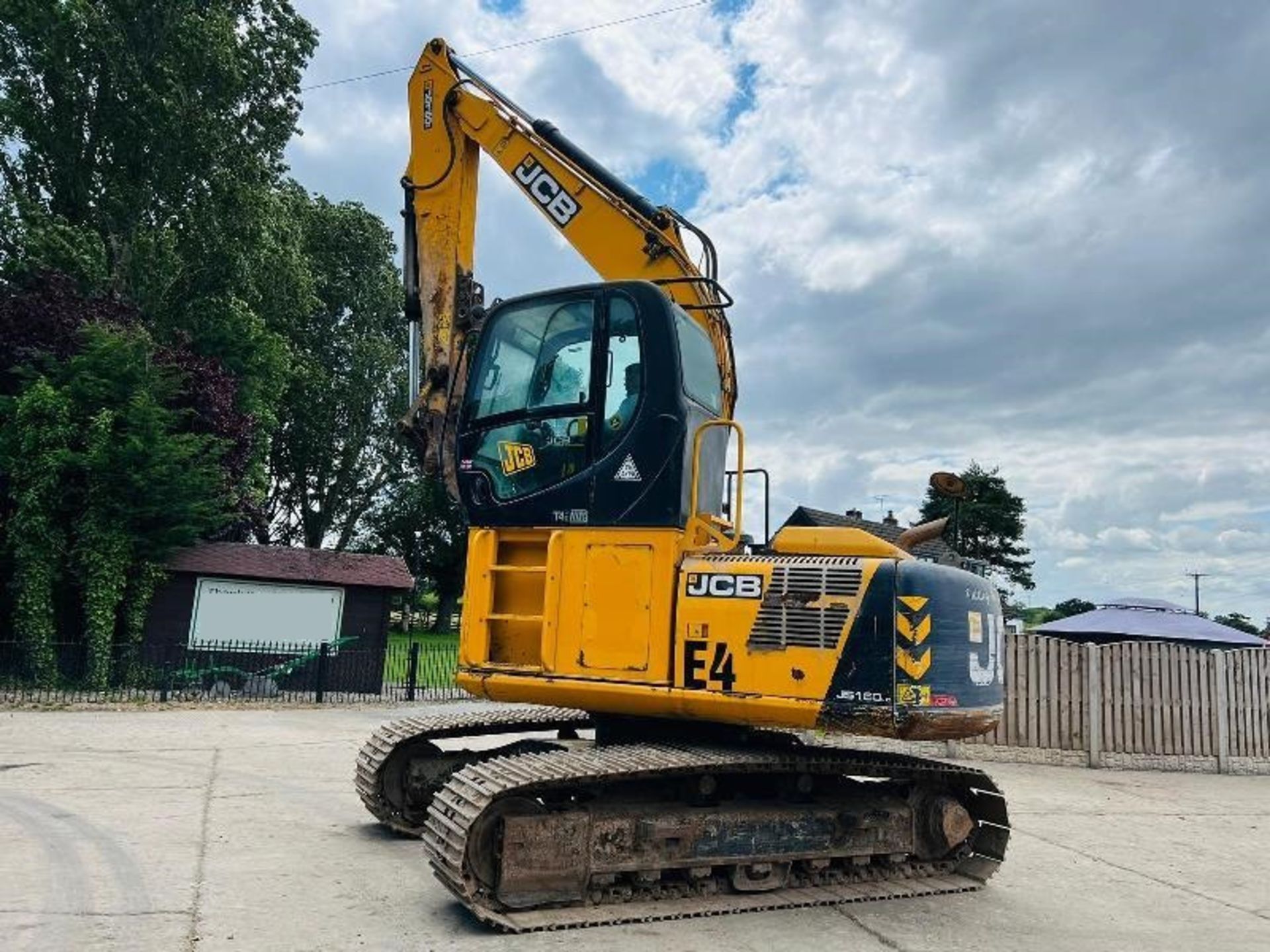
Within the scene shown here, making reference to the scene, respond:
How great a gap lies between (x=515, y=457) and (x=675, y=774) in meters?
2.05

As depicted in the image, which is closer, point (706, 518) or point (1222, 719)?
point (706, 518)

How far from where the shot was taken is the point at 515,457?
5977mm

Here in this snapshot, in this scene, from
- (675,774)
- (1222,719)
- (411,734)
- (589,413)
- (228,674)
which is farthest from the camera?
(228,674)

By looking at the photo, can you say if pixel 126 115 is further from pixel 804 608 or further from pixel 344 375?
pixel 804 608

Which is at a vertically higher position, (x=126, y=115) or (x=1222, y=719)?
(x=126, y=115)

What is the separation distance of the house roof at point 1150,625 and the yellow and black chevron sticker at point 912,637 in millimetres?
14934

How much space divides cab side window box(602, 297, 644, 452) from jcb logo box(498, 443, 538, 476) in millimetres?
486

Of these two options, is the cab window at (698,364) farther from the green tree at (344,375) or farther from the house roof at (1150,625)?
the green tree at (344,375)

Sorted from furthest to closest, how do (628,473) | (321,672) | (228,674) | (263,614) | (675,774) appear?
1. (263,614)
2. (228,674)
3. (321,672)
4. (628,473)
5. (675,774)

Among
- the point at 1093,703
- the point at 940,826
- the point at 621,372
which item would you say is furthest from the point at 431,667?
the point at 621,372

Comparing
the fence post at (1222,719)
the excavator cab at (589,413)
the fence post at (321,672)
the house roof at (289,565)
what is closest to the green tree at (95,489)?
the house roof at (289,565)

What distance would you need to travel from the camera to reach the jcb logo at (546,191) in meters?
7.74

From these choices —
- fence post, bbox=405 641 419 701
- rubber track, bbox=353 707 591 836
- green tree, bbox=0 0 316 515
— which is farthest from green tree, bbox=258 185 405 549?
rubber track, bbox=353 707 591 836

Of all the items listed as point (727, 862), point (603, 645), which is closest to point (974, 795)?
point (727, 862)
